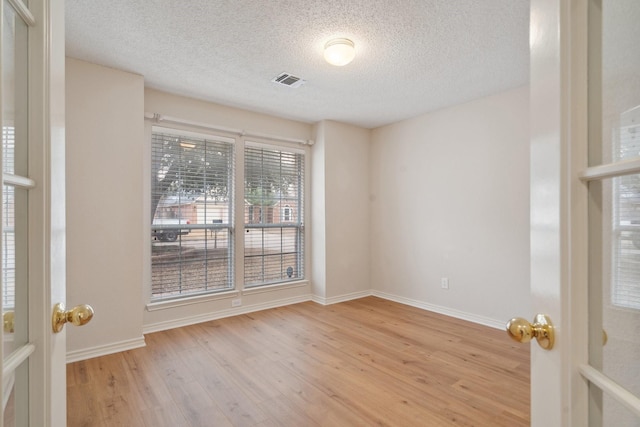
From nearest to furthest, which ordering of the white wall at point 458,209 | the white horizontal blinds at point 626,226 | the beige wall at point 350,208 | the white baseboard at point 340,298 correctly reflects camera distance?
1. the white horizontal blinds at point 626,226
2. the beige wall at point 350,208
3. the white wall at point 458,209
4. the white baseboard at point 340,298

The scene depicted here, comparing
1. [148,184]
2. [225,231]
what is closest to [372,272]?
[225,231]

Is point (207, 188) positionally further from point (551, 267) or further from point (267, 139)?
point (551, 267)

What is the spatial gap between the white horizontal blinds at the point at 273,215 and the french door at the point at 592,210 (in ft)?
11.5

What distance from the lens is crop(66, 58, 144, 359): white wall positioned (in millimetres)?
2588

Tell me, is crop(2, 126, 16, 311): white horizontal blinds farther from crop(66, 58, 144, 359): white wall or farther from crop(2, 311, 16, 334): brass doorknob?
crop(66, 58, 144, 359): white wall

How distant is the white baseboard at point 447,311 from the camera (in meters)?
3.37

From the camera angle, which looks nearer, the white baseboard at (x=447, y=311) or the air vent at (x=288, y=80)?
the air vent at (x=288, y=80)

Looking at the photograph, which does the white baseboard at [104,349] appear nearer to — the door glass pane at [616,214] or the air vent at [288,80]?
the air vent at [288,80]

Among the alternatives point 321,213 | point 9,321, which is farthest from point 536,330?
point 321,213

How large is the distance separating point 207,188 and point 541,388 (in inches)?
135

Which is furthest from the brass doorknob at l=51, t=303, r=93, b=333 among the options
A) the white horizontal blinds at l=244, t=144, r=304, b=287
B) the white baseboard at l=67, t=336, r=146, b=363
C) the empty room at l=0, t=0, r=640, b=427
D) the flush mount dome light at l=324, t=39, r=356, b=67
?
the white horizontal blinds at l=244, t=144, r=304, b=287

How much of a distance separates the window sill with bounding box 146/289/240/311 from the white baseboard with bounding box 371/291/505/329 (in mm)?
2081

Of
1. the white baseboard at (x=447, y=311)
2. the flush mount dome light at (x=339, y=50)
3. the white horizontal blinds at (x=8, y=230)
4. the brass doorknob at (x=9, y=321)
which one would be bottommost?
the white baseboard at (x=447, y=311)

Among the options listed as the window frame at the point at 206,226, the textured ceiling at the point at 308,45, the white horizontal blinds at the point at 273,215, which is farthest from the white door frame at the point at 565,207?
the white horizontal blinds at the point at 273,215
